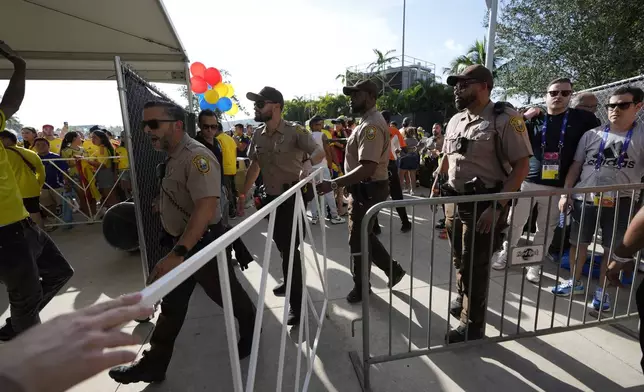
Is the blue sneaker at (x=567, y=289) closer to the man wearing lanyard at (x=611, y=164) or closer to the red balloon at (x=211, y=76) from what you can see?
the man wearing lanyard at (x=611, y=164)

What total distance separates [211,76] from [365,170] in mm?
5522

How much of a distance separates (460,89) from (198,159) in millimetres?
1908

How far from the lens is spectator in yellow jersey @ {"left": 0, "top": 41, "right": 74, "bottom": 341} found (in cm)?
213

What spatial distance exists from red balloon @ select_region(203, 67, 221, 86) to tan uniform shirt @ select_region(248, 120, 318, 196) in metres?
4.73

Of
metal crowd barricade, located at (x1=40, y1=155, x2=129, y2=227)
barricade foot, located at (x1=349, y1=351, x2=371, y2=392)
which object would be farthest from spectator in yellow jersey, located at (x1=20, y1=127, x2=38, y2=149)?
barricade foot, located at (x1=349, y1=351, x2=371, y2=392)

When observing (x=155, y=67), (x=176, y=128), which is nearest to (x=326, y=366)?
Answer: (x=176, y=128)

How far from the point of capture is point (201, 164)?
2.06 m

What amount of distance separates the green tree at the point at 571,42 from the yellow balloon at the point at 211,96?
14822 millimetres

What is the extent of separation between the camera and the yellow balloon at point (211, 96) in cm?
733

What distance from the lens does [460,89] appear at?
2.47 m

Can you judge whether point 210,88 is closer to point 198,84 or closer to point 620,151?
point 198,84

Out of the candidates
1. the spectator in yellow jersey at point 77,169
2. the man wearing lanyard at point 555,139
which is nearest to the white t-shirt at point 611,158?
the man wearing lanyard at point 555,139

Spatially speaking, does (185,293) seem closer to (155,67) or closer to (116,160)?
(155,67)

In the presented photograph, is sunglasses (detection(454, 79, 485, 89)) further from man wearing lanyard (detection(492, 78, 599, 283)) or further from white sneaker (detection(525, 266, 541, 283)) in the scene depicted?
white sneaker (detection(525, 266, 541, 283))
